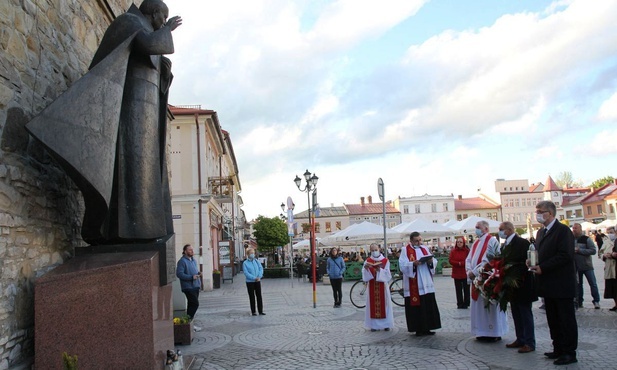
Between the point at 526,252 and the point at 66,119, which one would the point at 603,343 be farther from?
the point at 66,119

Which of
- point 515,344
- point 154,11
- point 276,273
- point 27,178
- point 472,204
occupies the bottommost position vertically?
point 276,273

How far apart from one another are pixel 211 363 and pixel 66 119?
13.3ft

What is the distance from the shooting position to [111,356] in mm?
4988

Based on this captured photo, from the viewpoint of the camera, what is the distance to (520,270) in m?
7.44

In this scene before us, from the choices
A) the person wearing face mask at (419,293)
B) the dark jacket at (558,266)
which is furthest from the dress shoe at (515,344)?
the person wearing face mask at (419,293)

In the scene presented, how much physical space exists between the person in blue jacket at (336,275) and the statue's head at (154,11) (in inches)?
382

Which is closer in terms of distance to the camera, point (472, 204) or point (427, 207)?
point (427, 207)

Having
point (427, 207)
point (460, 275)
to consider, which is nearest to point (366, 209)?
point (427, 207)

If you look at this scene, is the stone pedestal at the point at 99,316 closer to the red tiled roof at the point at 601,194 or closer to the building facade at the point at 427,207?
the red tiled roof at the point at 601,194

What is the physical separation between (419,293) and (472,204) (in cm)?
10505

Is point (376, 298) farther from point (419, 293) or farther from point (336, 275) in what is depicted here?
point (336, 275)

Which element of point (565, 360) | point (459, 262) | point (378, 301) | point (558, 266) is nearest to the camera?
point (565, 360)

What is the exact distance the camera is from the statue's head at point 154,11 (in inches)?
248

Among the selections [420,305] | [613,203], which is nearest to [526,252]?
[420,305]
